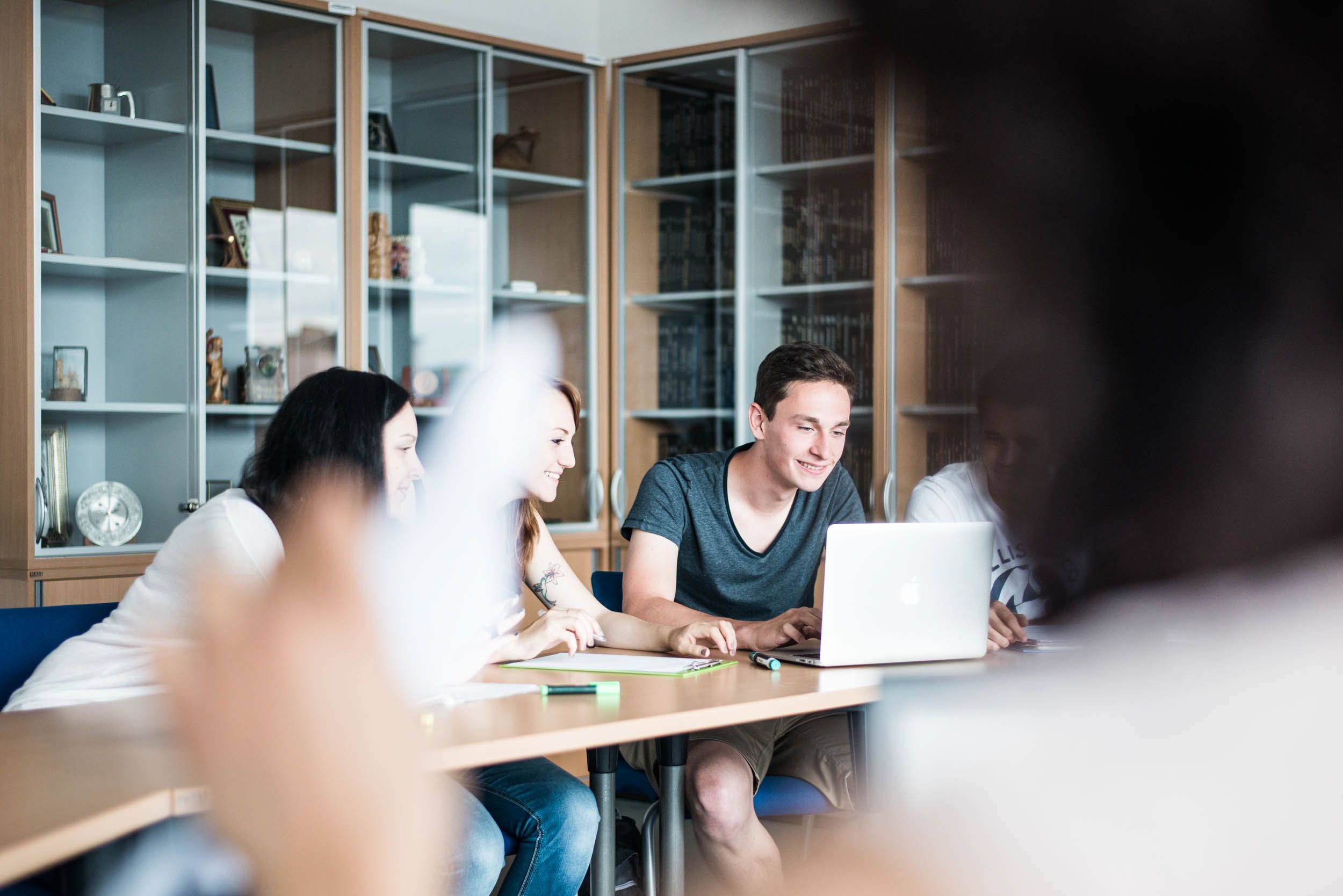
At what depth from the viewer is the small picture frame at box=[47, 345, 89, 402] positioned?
338cm

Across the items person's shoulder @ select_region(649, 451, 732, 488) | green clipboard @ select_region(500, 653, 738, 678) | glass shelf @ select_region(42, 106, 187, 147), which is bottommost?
green clipboard @ select_region(500, 653, 738, 678)

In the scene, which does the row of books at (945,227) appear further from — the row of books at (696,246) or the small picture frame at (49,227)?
the row of books at (696,246)

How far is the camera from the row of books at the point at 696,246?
165 inches

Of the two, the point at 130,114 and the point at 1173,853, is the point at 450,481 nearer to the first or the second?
the point at 130,114

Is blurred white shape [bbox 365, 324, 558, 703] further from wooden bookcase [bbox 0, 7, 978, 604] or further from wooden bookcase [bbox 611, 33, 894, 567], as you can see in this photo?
wooden bookcase [bbox 611, 33, 894, 567]

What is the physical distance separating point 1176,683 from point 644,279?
4.19 metres

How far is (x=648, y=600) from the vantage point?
2.29 meters

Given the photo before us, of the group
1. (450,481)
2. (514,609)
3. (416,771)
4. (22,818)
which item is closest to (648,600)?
(514,609)

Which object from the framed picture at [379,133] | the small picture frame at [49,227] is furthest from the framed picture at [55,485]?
the framed picture at [379,133]

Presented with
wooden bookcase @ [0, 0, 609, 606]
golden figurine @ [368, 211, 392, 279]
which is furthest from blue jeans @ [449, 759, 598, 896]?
golden figurine @ [368, 211, 392, 279]

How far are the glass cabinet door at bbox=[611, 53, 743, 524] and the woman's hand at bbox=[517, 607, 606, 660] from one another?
2.27 metres

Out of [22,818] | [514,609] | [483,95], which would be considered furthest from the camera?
[483,95]

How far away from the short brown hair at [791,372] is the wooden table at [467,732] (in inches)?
25.2

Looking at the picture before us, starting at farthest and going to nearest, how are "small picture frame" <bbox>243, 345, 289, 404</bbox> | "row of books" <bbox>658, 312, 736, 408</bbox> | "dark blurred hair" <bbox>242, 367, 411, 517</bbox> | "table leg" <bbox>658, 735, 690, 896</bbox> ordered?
"row of books" <bbox>658, 312, 736, 408</bbox>, "small picture frame" <bbox>243, 345, 289, 404</bbox>, "table leg" <bbox>658, 735, 690, 896</bbox>, "dark blurred hair" <bbox>242, 367, 411, 517</bbox>
